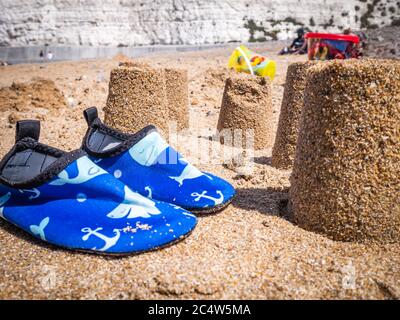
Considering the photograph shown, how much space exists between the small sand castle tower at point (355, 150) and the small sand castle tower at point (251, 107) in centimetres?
246

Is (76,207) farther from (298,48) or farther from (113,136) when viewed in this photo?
(298,48)

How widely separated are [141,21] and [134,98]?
2238 cm

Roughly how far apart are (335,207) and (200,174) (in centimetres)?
93

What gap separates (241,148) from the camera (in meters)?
4.43

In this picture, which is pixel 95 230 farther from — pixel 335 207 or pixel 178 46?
pixel 178 46

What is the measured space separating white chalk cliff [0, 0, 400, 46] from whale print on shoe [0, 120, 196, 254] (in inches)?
Result: 921

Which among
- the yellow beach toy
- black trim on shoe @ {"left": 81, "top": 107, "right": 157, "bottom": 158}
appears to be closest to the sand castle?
black trim on shoe @ {"left": 81, "top": 107, "right": 157, "bottom": 158}

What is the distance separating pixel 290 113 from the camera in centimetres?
322

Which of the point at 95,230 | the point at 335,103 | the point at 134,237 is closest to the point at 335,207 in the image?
the point at 335,103

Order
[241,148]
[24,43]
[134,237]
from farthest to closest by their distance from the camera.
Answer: [24,43] → [241,148] → [134,237]

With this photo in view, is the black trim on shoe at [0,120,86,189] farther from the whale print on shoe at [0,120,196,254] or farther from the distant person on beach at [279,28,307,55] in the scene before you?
the distant person on beach at [279,28,307,55]

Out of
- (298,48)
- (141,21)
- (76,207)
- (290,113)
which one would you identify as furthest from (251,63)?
(141,21)
